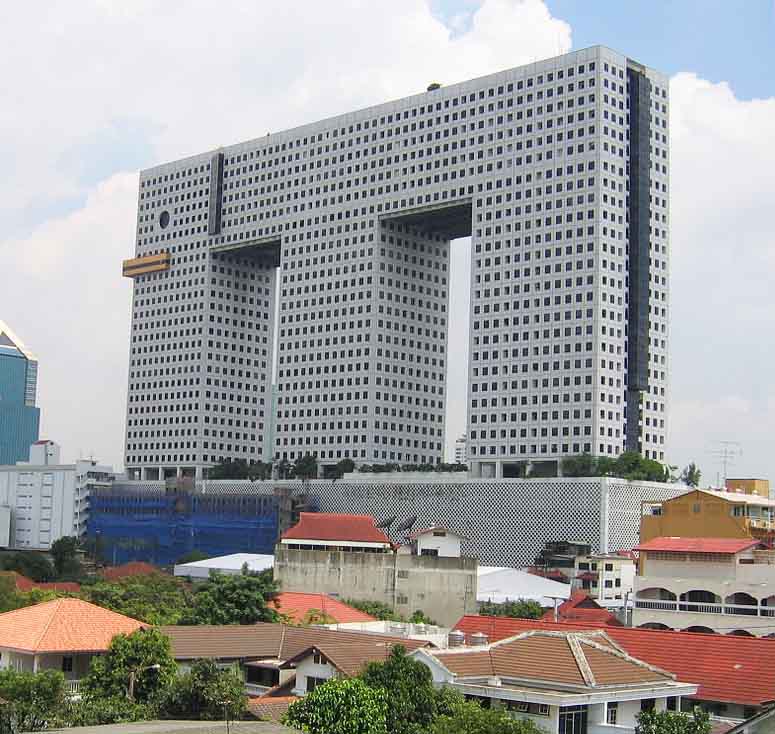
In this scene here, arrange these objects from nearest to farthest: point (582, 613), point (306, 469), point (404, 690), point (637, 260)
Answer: point (404, 690) → point (582, 613) → point (637, 260) → point (306, 469)

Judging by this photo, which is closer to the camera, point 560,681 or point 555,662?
point 560,681

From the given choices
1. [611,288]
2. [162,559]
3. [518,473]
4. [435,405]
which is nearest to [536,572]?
[518,473]

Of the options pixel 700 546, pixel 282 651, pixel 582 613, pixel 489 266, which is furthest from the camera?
pixel 489 266

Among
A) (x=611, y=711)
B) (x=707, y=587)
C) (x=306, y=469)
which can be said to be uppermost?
(x=306, y=469)

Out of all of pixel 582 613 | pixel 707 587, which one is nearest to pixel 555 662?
pixel 707 587

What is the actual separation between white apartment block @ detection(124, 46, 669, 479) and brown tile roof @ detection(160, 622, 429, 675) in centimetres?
9285

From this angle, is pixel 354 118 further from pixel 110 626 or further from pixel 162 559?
pixel 110 626

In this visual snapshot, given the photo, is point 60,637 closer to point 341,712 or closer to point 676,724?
point 341,712

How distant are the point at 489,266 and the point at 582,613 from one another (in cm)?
8358

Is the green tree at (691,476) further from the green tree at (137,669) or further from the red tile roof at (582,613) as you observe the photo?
the green tree at (137,669)

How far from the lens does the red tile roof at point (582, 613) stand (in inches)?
3158

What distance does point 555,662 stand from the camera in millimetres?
48469

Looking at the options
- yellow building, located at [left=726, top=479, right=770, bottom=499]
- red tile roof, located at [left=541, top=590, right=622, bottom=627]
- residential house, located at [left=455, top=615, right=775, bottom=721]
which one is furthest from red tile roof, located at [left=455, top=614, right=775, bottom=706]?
yellow building, located at [left=726, top=479, right=770, bottom=499]

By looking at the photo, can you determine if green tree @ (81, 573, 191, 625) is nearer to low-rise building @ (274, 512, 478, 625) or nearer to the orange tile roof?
low-rise building @ (274, 512, 478, 625)
